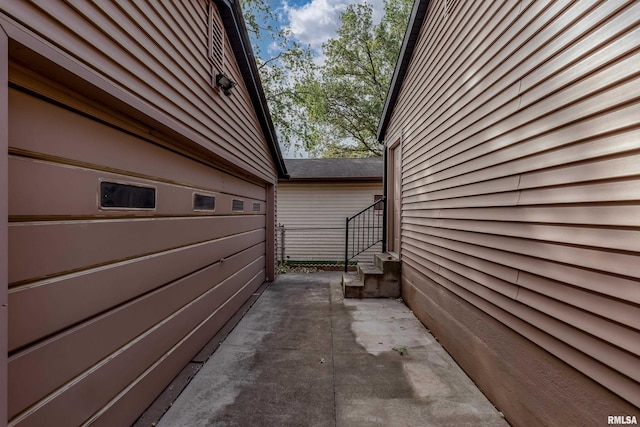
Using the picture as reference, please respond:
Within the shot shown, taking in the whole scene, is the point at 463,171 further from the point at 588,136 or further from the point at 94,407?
the point at 94,407

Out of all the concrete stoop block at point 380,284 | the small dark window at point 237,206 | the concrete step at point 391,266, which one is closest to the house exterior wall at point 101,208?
the small dark window at point 237,206

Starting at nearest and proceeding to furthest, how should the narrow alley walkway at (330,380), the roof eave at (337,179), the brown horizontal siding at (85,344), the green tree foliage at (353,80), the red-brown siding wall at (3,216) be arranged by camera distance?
1. the red-brown siding wall at (3,216)
2. the brown horizontal siding at (85,344)
3. the narrow alley walkway at (330,380)
4. the roof eave at (337,179)
5. the green tree foliage at (353,80)

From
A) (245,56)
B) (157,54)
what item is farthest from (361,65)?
(157,54)

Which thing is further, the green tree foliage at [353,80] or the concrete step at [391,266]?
the green tree foliage at [353,80]

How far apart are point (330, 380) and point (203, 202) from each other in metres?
2.33

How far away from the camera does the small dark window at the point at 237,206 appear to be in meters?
4.63

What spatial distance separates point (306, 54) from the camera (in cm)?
1142

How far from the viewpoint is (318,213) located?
973 centimetres

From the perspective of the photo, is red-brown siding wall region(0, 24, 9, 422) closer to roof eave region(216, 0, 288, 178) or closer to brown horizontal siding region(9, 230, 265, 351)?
brown horizontal siding region(9, 230, 265, 351)

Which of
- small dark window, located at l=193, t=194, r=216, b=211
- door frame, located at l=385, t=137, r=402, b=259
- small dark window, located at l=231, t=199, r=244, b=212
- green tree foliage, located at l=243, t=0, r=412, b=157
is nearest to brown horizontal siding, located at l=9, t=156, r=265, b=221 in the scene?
small dark window, located at l=193, t=194, r=216, b=211

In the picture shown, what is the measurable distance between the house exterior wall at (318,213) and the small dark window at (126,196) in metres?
7.30

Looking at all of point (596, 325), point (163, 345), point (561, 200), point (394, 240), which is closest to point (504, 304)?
point (596, 325)

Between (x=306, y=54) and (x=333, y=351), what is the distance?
435 inches

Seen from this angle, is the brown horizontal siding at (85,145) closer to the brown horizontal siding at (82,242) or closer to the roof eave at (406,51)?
the brown horizontal siding at (82,242)
